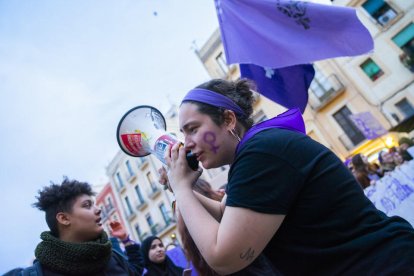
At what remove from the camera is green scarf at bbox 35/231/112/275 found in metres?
2.32

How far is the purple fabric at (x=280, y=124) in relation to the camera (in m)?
1.32

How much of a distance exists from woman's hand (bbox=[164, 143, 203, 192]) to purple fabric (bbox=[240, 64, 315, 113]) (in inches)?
90.7

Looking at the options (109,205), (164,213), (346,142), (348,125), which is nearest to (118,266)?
(346,142)

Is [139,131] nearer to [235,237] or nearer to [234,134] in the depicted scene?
[234,134]

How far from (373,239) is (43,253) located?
7.97ft

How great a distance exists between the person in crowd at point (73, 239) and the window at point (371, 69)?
1798 cm

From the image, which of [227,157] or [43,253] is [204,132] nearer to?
[227,157]

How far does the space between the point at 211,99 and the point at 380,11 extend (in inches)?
770

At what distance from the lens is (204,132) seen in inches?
60.2

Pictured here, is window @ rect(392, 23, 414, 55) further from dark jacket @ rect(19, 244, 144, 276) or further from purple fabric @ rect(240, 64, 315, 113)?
dark jacket @ rect(19, 244, 144, 276)

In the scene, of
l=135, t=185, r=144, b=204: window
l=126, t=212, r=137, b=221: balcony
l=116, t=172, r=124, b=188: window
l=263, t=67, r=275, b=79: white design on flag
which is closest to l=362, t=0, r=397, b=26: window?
l=263, t=67, r=275, b=79: white design on flag

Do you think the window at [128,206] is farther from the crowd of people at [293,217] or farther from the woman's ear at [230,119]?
the crowd of people at [293,217]

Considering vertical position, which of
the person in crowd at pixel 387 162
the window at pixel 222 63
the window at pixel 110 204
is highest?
the window at pixel 222 63

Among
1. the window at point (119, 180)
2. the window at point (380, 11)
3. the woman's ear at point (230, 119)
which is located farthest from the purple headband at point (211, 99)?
the window at point (119, 180)
